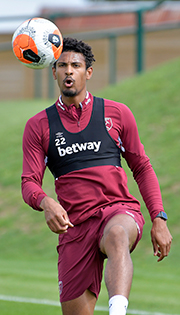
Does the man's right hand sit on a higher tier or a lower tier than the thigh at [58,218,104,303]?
higher

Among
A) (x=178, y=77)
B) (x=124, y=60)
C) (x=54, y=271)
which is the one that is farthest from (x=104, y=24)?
(x=54, y=271)

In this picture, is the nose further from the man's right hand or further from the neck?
the man's right hand

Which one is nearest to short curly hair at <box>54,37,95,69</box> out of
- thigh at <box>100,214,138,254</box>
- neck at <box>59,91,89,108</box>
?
neck at <box>59,91,89,108</box>

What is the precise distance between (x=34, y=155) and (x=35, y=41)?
45.5 inches

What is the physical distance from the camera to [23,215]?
54.4ft

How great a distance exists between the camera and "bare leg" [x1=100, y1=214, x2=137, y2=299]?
3.79 metres

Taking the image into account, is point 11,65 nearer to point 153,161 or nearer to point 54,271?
point 153,161

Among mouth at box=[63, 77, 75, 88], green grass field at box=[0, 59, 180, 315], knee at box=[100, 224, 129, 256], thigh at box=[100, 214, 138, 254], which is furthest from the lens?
green grass field at box=[0, 59, 180, 315]

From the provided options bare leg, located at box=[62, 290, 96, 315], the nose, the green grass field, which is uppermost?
the nose

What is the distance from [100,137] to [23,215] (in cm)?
1226

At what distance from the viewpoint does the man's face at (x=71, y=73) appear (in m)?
4.71

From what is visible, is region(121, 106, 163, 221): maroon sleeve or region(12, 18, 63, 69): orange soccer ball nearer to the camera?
region(121, 106, 163, 221): maroon sleeve

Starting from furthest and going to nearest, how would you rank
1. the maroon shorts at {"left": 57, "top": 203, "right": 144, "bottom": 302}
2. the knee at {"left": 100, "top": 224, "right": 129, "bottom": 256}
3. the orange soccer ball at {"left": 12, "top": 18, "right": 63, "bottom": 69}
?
1. the orange soccer ball at {"left": 12, "top": 18, "right": 63, "bottom": 69}
2. the maroon shorts at {"left": 57, "top": 203, "right": 144, "bottom": 302}
3. the knee at {"left": 100, "top": 224, "right": 129, "bottom": 256}

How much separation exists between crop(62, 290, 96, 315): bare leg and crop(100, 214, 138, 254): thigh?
1.98 ft
